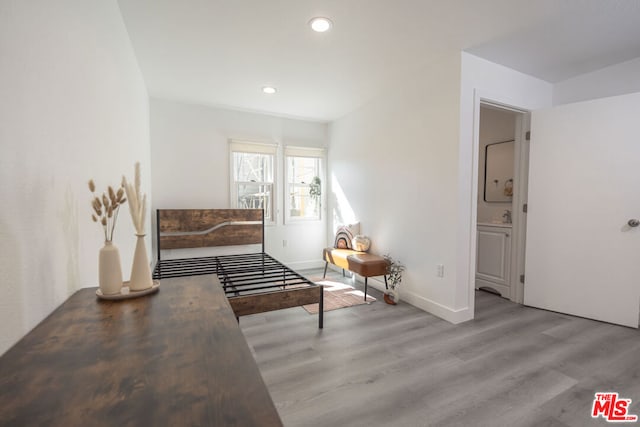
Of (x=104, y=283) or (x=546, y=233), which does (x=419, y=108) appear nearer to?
(x=546, y=233)

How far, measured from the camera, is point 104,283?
0.98 metres

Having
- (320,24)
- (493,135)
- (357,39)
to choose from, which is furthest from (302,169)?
(493,135)

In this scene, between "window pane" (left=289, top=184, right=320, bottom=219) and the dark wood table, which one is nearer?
the dark wood table

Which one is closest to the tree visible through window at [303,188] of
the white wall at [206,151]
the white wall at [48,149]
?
the white wall at [206,151]

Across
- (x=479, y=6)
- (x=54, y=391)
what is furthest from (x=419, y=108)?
(x=54, y=391)

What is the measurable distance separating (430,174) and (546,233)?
134 cm

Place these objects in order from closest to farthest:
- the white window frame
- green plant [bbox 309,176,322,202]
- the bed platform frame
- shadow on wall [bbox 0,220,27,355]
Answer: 1. shadow on wall [bbox 0,220,27,355]
2. the bed platform frame
3. the white window frame
4. green plant [bbox 309,176,322,202]

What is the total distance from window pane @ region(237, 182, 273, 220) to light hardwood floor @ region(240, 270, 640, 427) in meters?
1.90

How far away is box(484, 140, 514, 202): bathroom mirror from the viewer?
3.55 metres

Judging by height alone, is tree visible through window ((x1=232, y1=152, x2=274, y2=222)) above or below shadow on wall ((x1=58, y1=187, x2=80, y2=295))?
above

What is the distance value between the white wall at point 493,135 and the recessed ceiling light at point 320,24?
2597 millimetres

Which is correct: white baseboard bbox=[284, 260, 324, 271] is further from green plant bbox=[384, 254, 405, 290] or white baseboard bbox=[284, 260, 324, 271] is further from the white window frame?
green plant bbox=[384, 254, 405, 290]

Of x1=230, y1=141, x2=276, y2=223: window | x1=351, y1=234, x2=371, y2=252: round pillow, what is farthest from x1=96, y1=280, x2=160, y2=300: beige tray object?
x1=230, y1=141, x2=276, y2=223: window

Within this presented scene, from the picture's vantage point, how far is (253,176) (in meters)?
4.18
